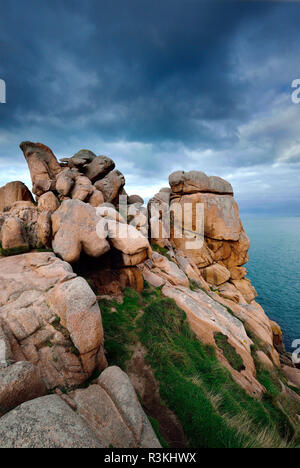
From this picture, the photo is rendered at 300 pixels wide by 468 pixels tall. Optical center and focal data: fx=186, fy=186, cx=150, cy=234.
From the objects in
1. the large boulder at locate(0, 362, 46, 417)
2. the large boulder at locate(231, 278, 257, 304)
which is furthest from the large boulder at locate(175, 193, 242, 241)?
the large boulder at locate(0, 362, 46, 417)

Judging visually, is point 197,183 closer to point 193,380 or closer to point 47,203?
point 47,203

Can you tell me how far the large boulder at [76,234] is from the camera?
873cm

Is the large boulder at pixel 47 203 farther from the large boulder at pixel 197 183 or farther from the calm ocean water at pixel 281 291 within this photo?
the calm ocean water at pixel 281 291

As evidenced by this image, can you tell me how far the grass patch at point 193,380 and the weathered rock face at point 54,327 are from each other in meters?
2.10

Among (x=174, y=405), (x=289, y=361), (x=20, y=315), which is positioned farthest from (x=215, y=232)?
(x=20, y=315)

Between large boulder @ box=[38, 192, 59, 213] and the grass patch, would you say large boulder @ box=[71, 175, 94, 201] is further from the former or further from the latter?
the grass patch

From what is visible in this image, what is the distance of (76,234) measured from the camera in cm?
896

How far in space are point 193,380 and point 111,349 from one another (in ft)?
10.4

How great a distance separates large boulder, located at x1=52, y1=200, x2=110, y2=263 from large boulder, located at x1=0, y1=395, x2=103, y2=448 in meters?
6.01

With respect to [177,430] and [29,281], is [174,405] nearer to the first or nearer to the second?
[177,430]

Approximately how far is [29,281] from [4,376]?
346cm

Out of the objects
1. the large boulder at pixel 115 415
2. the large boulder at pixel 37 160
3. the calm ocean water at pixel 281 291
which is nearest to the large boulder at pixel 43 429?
the large boulder at pixel 115 415

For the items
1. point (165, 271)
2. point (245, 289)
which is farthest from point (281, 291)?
point (165, 271)

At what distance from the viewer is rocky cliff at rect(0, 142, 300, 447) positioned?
3.97 m
